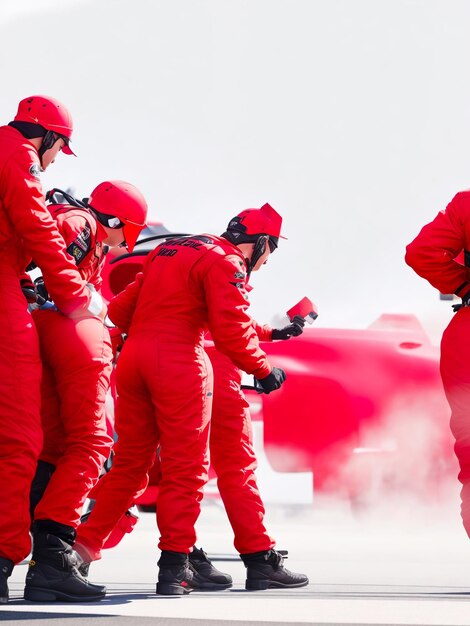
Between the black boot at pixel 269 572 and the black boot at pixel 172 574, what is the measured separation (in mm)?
461

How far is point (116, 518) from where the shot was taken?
210 inches

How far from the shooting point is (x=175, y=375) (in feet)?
16.9

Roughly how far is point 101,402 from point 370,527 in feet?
11.1

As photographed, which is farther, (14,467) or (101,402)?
(101,402)

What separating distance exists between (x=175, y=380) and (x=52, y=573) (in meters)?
0.88

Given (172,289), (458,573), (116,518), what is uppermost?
(172,289)

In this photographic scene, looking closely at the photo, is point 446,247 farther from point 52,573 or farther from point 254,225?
point 52,573

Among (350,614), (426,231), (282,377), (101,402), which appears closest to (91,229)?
(101,402)

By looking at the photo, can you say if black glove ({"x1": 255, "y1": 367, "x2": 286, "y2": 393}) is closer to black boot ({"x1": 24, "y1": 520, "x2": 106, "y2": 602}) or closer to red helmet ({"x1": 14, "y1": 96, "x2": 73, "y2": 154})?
black boot ({"x1": 24, "y1": 520, "x2": 106, "y2": 602})

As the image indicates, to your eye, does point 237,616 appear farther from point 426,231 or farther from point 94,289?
point 426,231

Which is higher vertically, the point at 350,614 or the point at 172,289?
the point at 172,289

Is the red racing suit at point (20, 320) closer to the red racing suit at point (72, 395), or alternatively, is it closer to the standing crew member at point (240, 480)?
the red racing suit at point (72, 395)

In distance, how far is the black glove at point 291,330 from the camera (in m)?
6.25

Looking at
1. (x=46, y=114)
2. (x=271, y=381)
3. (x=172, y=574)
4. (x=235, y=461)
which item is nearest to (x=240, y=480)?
(x=235, y=461)
